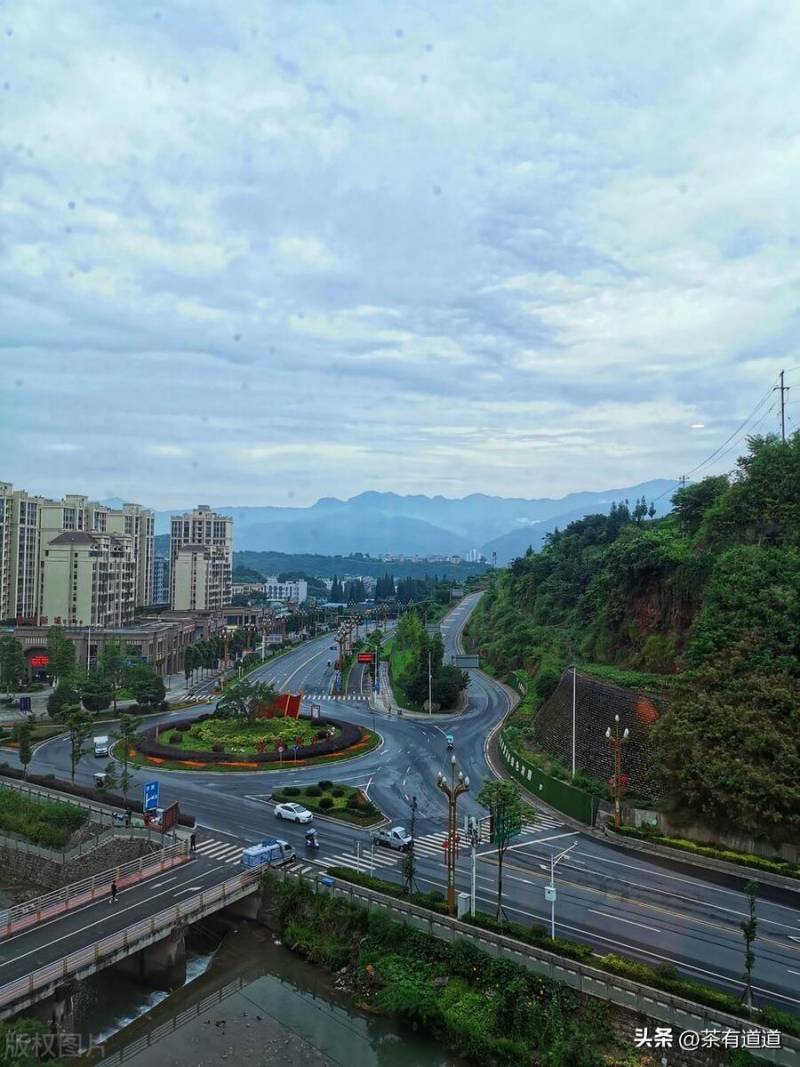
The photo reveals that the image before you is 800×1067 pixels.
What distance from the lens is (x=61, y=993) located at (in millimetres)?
20297

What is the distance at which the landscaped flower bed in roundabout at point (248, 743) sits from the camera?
1693 inches

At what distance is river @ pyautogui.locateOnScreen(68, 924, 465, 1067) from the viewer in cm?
1967

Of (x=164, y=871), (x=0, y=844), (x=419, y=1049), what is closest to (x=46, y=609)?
(x=0, y=844)

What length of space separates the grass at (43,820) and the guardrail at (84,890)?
480 cm

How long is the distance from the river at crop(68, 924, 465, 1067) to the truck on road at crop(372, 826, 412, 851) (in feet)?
22.0

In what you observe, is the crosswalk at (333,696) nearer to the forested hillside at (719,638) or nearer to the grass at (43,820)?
the forested hillside at (719,638)

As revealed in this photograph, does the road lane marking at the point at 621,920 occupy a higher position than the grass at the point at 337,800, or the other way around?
the road lane marking at the point at 621,920

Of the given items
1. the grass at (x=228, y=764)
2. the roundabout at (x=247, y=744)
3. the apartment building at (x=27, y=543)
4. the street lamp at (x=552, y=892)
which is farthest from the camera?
the apartment building at (x=27, y=543)

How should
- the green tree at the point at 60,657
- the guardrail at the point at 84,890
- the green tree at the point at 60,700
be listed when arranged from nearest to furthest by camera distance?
the guardrail at the point at 84,890
the green tree at the point at 60,700
the green tree at the point at 60,657

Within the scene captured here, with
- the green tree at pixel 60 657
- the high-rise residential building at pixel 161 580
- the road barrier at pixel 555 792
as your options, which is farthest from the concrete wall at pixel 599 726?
the high-rise residential building at pixel 161 580

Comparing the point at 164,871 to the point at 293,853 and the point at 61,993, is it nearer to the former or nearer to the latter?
the point at 293,853

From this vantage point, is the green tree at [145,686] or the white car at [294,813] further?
the green tree at [145,686]

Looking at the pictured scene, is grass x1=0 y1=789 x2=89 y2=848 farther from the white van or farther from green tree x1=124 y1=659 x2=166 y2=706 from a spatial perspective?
green tree x1=124 y1=659 x2=166 y2=706

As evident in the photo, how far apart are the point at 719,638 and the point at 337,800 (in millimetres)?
19817
